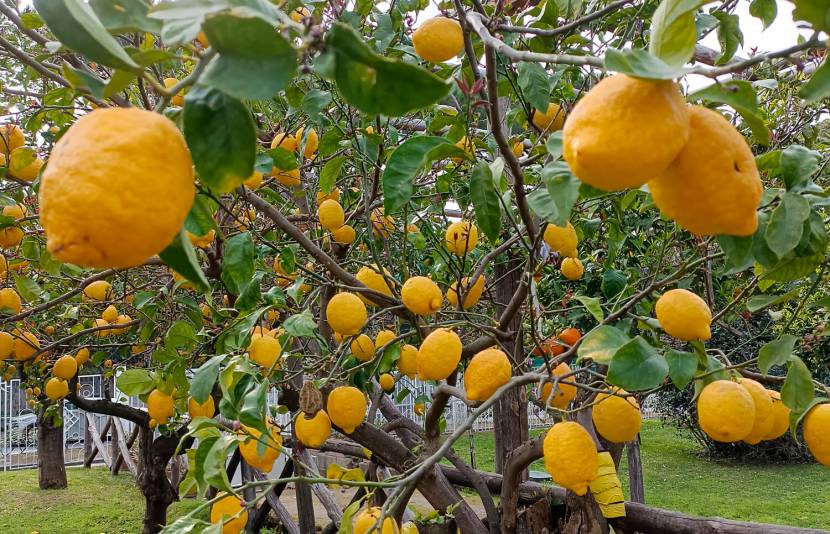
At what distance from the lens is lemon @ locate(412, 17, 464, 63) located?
1.18 meters

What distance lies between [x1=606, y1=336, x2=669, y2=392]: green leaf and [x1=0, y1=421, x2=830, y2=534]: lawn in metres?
5.05

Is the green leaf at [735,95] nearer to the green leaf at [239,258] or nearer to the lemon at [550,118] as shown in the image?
the lemon at [550,118]

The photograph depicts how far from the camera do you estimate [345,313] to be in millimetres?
1533

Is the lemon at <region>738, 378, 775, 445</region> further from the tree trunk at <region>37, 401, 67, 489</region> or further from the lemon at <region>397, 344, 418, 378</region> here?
the tree trunk at <region>37, 401, 67, 489</region>

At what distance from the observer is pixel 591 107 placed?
20.5 inches

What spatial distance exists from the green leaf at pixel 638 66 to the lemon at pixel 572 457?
809 mm

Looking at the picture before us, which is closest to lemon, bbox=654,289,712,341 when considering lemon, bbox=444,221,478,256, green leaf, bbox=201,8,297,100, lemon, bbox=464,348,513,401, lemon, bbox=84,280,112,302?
lemon, bbox=464,348,513,401

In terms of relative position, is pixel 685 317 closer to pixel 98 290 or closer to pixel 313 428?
pixel 313 428

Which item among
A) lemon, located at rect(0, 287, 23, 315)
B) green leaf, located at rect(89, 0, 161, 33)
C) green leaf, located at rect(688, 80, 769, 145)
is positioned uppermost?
lemon, located at rect(0, 287, 23, 315)

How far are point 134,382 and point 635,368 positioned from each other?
159 cm

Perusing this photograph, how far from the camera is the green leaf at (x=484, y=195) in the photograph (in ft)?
3.48

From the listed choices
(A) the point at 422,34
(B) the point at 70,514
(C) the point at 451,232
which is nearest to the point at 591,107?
(A) the point at 422,34

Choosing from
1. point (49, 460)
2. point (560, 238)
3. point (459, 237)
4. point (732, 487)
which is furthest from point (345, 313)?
point (49, 460)

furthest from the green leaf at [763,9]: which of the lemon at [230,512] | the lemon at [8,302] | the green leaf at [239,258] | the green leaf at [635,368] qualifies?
the lemon at [8,302]
